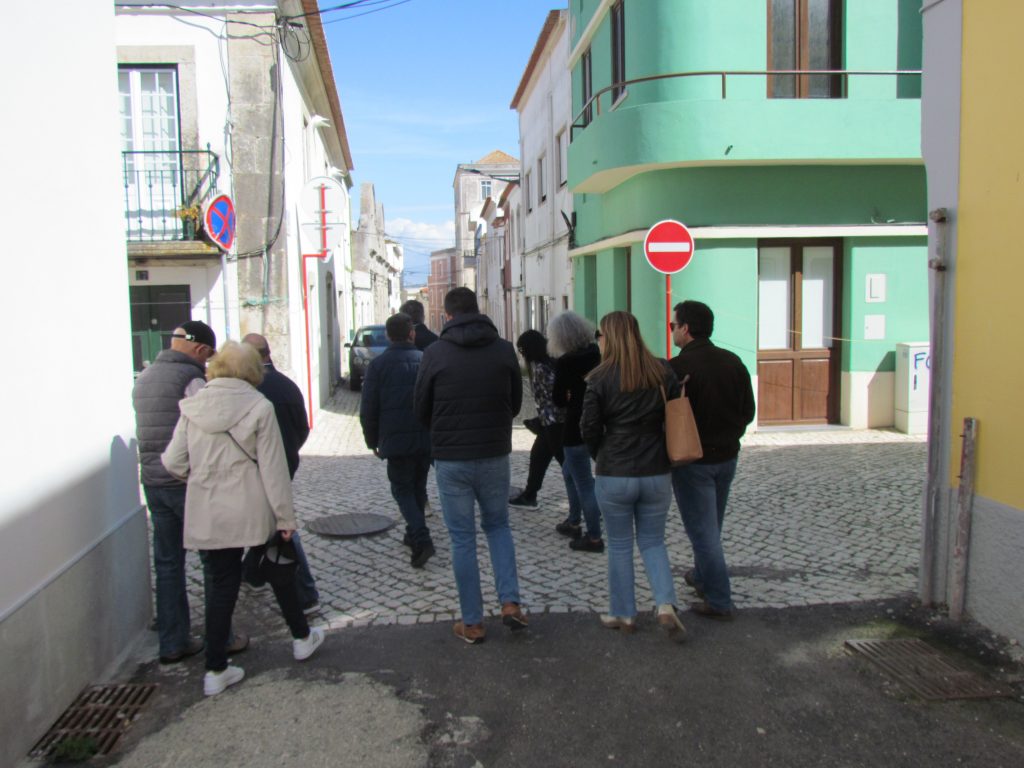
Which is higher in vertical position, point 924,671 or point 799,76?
point 799,76

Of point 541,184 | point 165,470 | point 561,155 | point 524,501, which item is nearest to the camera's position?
point 165,470

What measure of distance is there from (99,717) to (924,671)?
12.6 ft

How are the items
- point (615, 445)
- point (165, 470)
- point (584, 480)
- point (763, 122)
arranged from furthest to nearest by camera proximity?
point (763, 122)
point (584, 480)
point (615, 445)
point (165, 470)

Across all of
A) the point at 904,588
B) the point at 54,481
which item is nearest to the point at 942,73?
the point at 904,588

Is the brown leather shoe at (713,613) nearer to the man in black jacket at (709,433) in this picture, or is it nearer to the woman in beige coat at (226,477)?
the man in black jacket at (709,433)

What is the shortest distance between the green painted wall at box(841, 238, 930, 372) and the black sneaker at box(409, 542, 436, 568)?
767cm

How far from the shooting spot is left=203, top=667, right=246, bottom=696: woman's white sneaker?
13.1 feet

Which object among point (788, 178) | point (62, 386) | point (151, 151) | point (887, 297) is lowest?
point (62, 386)

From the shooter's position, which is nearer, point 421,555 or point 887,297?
point 421,555

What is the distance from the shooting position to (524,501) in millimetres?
7496

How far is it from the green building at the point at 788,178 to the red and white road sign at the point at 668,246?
1.33 meters

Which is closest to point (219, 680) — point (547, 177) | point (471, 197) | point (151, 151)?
point (151, 151)

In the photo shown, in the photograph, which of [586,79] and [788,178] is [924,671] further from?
[586,79]

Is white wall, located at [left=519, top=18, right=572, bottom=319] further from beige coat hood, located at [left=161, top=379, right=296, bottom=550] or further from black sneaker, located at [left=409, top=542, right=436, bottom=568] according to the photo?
beige coat hood, located at [left=161, top=379, right=296, bottom=550]
